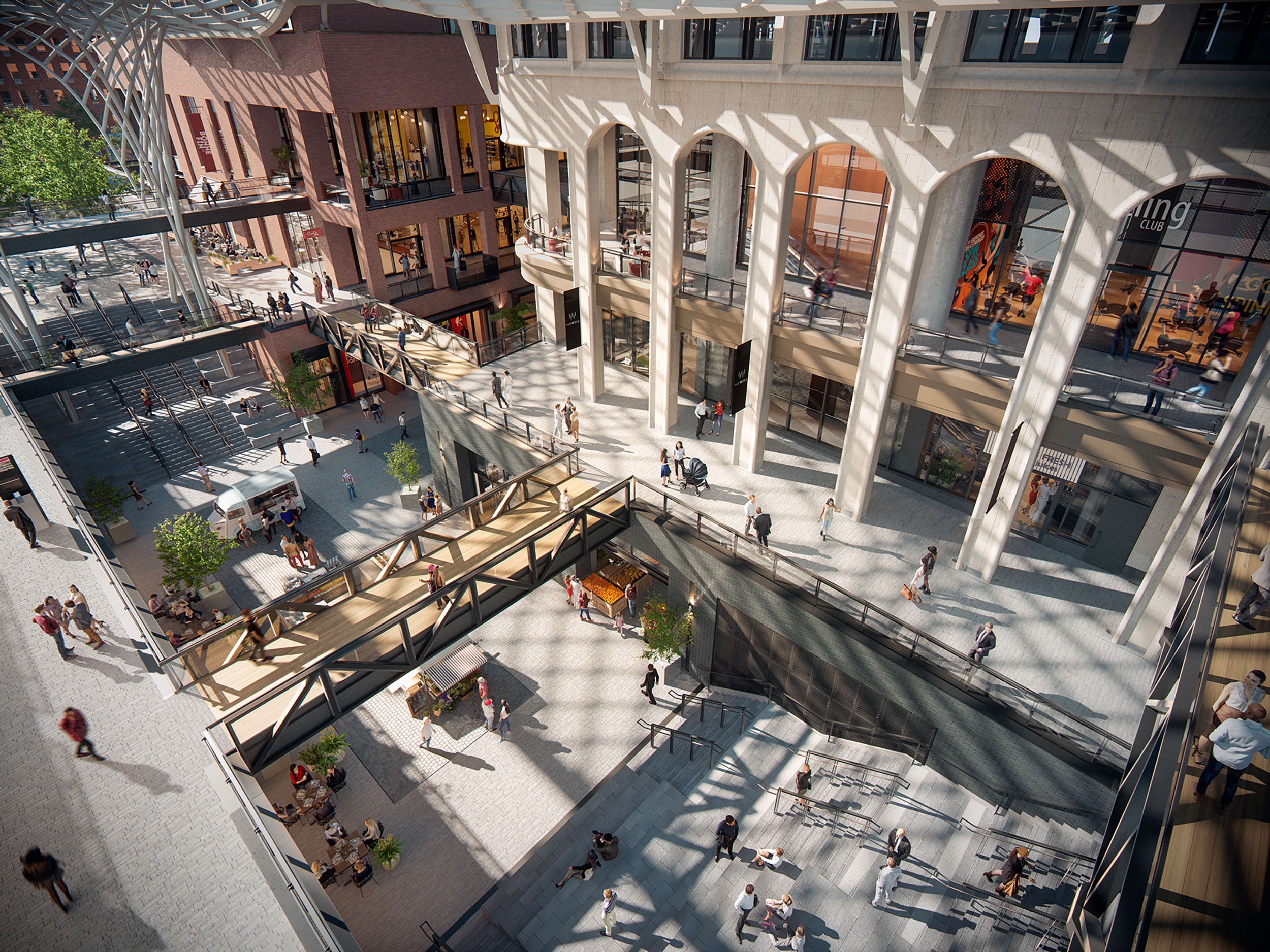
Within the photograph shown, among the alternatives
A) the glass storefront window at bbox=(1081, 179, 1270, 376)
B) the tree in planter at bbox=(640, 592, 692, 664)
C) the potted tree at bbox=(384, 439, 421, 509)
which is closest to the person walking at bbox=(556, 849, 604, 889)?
the tree in planter at bbox=(640, 592, 692, 664)

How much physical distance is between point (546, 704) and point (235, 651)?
10016 millimetres

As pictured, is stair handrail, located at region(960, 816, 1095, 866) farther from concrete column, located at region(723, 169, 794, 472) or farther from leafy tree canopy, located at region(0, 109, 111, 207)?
leafy tree canopy, located at region(0, 109, 111, 207)

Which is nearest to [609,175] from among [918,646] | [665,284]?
[665,284]

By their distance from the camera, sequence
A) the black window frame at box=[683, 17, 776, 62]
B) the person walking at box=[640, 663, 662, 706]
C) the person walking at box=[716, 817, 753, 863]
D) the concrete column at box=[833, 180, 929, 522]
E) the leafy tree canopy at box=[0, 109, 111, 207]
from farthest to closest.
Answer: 1. the leafy tree canopy at box=[0, 109, 111, 207]
2. the person walking at box=[640, 663, 662, 706]
3. the black window frame at box=[683, 17, 776, 62]
4. the person walking at box=[716, 817, 753, 863]
5. the concrete column at box=[833, 180, 929, 522]

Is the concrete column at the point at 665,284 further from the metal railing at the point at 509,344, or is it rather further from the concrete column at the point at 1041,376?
the concrete column at the point at 1041,376

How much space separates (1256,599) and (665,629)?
12.3 metres

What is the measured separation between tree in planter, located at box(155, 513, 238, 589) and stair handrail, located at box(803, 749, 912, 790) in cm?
1860

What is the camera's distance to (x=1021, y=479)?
1398 cm

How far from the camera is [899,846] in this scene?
13172 millimetres

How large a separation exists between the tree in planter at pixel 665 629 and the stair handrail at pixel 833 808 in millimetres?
4415

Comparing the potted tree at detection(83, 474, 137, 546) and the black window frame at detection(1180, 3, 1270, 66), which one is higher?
the black window frame at detection(1180, 3, 1270, 66)

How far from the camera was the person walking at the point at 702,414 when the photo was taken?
2020cm

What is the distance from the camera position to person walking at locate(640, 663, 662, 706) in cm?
1859

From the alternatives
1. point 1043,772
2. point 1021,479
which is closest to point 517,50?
point 1021,479
